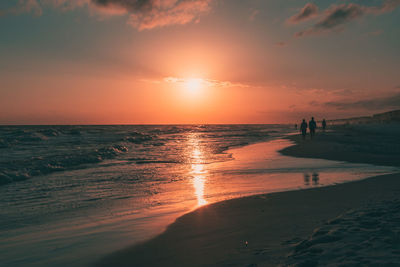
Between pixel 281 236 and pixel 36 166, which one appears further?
pixel 36 166

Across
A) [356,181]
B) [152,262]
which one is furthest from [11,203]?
[356,181]

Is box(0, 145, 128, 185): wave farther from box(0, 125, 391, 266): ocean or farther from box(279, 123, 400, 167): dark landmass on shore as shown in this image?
box(279, 123, 400, 167): dark landmass on shore

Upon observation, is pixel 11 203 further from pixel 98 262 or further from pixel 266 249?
pixel 266 249

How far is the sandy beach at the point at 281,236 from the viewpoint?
10.8ft

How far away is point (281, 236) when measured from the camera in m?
4.19

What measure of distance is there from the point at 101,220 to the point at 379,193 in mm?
6490

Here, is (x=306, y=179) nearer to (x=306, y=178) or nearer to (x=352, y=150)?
(x=306, y=178)

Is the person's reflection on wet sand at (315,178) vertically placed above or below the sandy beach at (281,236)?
below

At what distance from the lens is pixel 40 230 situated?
17.0 feet

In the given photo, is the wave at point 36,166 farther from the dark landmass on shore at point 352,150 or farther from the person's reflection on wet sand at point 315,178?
the dark landmass on shore at point 352,150

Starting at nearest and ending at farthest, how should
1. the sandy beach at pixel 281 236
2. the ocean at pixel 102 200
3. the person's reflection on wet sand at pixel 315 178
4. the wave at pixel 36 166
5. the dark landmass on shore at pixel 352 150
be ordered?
the sandy beach at pixel 281 236 → the ocean at pixel 102 200 → the person's reflection on wet sand at pixel 315 178 → the wave at pixel 36 166 → the dark landmass on shore at pixel 352 150

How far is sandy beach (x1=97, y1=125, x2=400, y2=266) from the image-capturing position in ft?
10.8

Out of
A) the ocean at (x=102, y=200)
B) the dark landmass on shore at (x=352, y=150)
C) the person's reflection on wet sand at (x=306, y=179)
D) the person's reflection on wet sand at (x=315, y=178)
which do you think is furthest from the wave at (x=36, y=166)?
the dark landmass on shore at (x=352, y=150)

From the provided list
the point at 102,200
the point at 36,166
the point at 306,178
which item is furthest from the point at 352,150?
the point at 36,166
